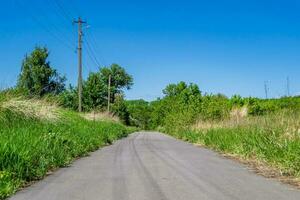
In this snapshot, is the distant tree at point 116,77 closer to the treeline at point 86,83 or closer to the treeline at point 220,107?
the treeline at point 86,83

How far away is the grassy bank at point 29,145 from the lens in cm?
1032

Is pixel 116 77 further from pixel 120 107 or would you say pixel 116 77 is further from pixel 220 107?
pixel 220 107

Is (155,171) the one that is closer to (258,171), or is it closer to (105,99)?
(258,171)

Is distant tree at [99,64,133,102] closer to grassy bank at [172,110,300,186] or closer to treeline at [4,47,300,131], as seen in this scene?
treeline at [4,47,300,131]

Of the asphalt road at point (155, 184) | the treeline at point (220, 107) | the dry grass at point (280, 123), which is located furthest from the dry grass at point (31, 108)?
the treeline at point (220, 107)

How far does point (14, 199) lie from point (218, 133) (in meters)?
17.1

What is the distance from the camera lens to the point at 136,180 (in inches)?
420

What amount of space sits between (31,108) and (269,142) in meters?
8.71

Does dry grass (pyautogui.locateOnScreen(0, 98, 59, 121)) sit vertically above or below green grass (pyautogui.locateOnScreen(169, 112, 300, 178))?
above

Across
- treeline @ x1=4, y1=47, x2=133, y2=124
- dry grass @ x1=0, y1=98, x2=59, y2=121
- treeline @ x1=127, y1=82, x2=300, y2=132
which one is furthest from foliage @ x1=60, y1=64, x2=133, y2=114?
dry grass @ x1=0, y1=98, x2=59, y2=121

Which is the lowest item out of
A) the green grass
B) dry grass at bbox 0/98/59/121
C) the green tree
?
the green grass

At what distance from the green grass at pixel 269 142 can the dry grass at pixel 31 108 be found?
748 cm

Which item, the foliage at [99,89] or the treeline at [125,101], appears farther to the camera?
the foliage at [99,89]

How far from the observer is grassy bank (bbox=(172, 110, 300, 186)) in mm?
12670
